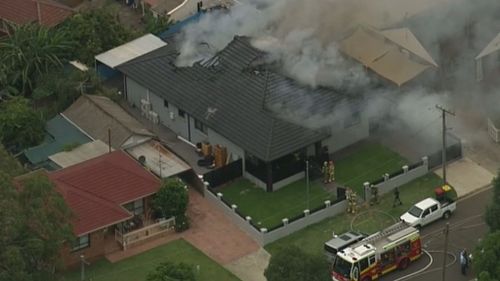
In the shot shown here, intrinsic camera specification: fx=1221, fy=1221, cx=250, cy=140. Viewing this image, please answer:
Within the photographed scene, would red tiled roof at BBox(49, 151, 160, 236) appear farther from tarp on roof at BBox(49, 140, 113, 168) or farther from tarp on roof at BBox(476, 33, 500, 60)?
tarp on roof at BBox(476, 33, 500, 60)

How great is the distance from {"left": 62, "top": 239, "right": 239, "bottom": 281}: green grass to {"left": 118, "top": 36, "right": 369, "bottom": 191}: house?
650 centimetres

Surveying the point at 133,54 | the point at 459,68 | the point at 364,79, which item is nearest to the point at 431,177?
the point at 364,79

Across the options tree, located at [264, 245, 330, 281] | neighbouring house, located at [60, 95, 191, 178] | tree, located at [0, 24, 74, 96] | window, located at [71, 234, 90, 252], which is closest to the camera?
tree, located at [264, 245, 330, 281]

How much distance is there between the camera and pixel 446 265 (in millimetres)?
56688

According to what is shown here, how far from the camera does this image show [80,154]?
64562mm

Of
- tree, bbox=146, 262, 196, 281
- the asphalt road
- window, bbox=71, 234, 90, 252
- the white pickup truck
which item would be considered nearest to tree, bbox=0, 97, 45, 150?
window, bbox=71, 234, 90, 252

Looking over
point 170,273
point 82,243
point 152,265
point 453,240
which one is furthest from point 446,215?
point 82,243

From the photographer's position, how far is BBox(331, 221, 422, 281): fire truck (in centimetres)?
5456

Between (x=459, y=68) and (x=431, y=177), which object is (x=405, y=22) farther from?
(x=431, y=177)

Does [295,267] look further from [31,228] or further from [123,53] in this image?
[123,53]

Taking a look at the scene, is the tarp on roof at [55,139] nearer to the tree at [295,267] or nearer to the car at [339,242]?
the car at [339,242]

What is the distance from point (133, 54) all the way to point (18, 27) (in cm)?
762

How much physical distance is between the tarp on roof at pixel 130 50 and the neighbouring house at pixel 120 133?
4.26 metres

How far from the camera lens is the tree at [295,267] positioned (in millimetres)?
50312
